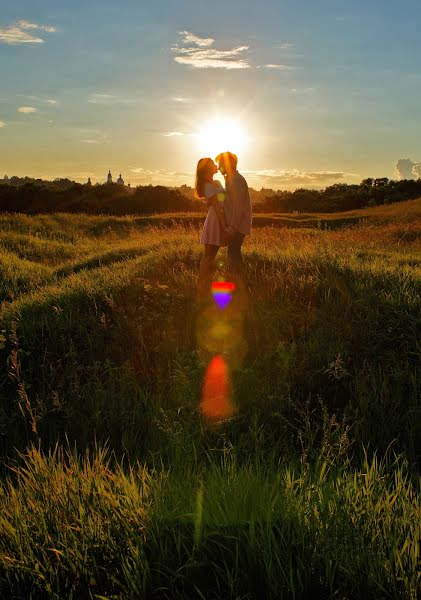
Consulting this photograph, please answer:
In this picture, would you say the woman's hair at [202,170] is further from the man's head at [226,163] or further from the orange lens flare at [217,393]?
the orange lens flare at [217,393]

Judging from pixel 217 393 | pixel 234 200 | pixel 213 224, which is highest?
pixel 234 200

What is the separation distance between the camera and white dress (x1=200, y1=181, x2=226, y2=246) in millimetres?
7355

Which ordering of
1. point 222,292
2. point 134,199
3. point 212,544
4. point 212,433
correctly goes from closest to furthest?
point 212,544 → point 212,433 → point 222,292 → point 134,199

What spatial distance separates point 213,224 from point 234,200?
17.8 inches

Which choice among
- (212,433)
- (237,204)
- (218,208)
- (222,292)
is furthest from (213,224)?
(212,433)

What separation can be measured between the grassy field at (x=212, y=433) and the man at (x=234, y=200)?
72 cm

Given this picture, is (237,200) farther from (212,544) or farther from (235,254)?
(212,544)

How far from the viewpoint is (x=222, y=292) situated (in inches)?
290

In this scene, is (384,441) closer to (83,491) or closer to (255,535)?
(255,535)

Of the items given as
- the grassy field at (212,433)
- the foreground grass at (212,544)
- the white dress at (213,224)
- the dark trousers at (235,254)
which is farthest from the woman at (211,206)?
the foreground grass at (212,544)

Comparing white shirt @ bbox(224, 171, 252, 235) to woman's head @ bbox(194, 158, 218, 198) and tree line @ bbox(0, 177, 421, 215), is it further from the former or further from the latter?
tree line @ bbox(0, 177, 421, 215)

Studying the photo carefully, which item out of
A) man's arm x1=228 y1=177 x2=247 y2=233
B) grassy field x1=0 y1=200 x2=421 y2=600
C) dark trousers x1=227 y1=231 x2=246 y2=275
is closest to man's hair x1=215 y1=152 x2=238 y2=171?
man's arm x1=228 y1=177 x2=247 y2=233

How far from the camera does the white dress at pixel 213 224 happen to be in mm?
7355

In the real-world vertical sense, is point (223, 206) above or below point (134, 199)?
below
